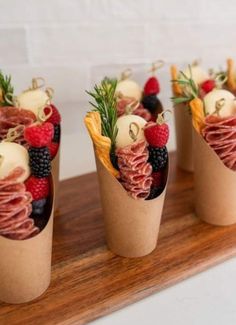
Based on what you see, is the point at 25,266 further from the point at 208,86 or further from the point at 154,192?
the point at 208,86

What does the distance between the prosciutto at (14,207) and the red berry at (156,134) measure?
18 centimetres

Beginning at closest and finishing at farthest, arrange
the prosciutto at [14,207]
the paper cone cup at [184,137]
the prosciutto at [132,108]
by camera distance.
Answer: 1. the prosciutto at [14,207]
2. the prosciutto at [132,108]
3. the paper cone cup at [184,137]

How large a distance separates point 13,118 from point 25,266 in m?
0.24

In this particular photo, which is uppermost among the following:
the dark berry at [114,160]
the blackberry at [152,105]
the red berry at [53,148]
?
the blackberry at [152,105]

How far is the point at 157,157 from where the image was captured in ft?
1.95

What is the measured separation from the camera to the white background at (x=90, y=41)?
2.99 ft

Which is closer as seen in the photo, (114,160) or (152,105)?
(114,160)

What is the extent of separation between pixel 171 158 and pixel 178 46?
0.34 meters

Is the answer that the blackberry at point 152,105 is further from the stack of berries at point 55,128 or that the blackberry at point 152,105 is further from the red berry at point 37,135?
the red berry at point 37,135

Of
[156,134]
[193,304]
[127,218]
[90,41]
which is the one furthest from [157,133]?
[90,41]

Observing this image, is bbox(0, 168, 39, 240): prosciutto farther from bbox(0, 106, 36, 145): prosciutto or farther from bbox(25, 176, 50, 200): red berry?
bbox(0, 106, 36, 145): prosciutto

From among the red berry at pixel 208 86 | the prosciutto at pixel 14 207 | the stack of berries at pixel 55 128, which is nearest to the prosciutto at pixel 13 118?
the stack of berries at pixel 55 128

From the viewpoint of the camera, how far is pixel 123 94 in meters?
0.81

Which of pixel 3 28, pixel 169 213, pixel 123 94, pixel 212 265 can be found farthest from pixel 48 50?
pixel 212 265
